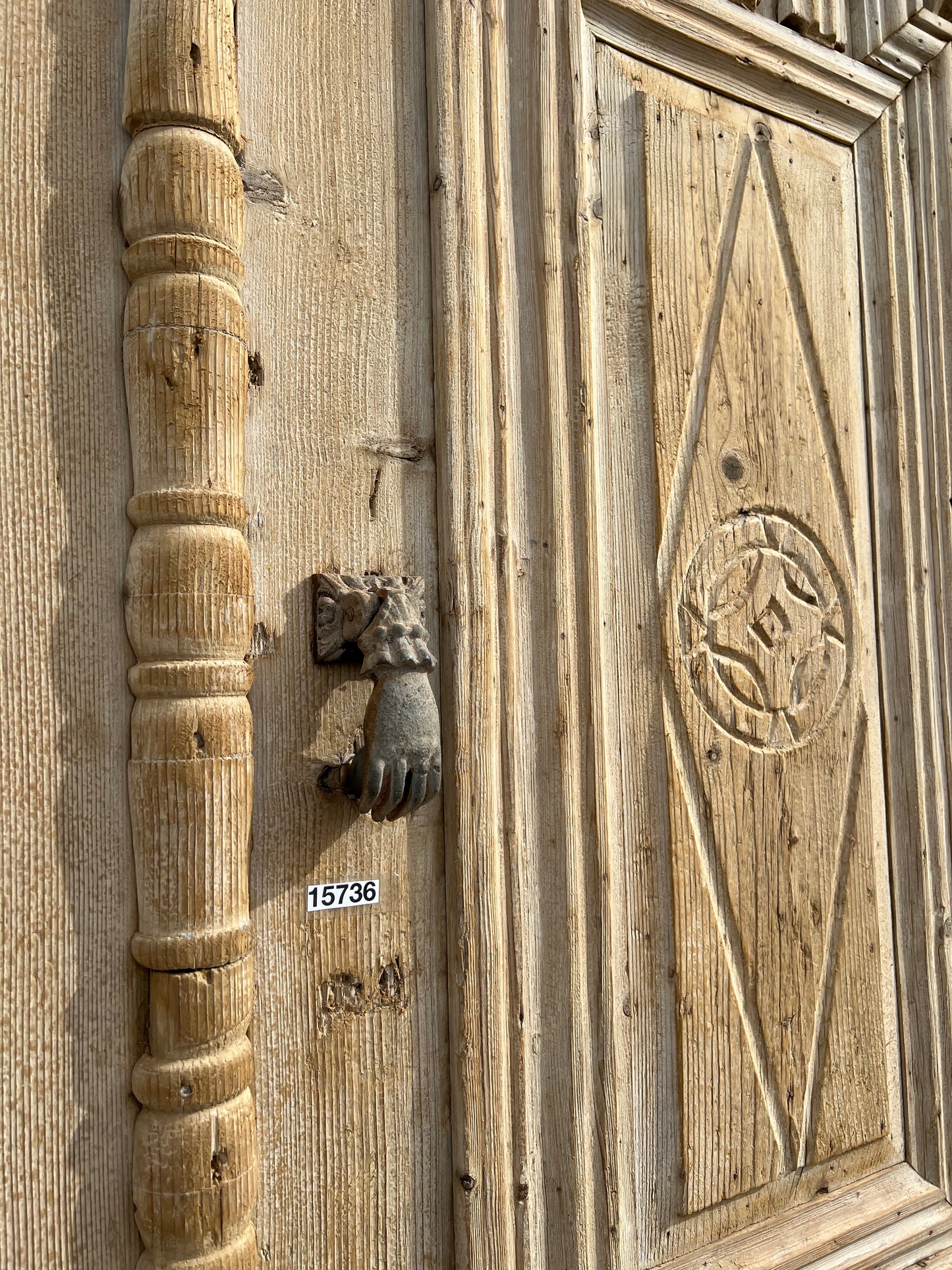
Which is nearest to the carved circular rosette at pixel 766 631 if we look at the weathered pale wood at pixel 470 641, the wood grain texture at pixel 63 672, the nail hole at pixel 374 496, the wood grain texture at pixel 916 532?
the wood grain texture at pixel 916 532

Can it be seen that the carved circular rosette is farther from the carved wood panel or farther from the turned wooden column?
the turned wooden column

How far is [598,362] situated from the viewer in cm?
145

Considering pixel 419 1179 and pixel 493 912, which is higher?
pixel 493 912

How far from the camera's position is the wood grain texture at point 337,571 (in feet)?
3.84

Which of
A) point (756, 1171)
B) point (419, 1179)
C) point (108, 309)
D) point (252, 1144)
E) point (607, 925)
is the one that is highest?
point (108, 309)

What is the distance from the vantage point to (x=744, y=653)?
1578mm

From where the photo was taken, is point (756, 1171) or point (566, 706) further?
point (756, 1171)

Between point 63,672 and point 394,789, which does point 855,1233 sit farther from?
point 63,672

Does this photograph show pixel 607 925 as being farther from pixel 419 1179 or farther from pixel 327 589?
→ pixel 327 589

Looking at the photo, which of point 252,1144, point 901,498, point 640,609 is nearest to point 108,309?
point 640,609

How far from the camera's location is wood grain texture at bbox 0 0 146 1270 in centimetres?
102

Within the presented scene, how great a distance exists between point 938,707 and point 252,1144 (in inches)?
55.1

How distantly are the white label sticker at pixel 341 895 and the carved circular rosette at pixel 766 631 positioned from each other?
588 millimetres

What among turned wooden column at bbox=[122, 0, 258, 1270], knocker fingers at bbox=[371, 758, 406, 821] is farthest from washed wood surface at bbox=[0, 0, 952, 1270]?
knocker fingers at bbox=[371, 758, 406, 821]
